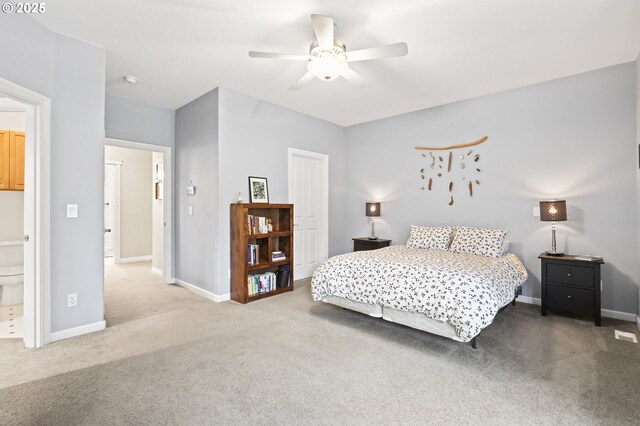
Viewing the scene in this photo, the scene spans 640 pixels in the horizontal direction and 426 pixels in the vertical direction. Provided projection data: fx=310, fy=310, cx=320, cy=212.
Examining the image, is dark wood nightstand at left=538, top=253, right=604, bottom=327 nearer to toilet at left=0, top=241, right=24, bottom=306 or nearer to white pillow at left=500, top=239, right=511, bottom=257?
white pillow at left=500, top=239, right=511, bottom=257

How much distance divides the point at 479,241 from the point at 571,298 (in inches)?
41.0

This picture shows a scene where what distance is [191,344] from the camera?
2.67 m

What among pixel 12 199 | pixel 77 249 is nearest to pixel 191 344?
pixel 77 249

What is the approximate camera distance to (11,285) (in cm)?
364

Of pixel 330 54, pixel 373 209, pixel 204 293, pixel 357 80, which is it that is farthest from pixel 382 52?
pixel 204 293

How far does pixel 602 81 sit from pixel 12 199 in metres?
7.22

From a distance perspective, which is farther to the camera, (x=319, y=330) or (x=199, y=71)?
(x=199, y=71)

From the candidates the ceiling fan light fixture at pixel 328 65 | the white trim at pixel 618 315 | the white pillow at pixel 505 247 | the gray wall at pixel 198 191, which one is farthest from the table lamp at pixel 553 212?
the gray wall at pixel 198 191

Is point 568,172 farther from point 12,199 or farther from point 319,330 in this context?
point 12,199

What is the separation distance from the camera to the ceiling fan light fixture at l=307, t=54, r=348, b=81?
97.7 inches

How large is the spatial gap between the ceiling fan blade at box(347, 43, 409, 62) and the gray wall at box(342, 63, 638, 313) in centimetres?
252

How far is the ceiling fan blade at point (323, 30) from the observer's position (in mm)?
2147

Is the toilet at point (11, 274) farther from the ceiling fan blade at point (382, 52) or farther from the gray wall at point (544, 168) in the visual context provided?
the gray wall at point (544, 168)

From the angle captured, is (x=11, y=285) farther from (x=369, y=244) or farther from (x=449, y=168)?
(x=449, y=168)
